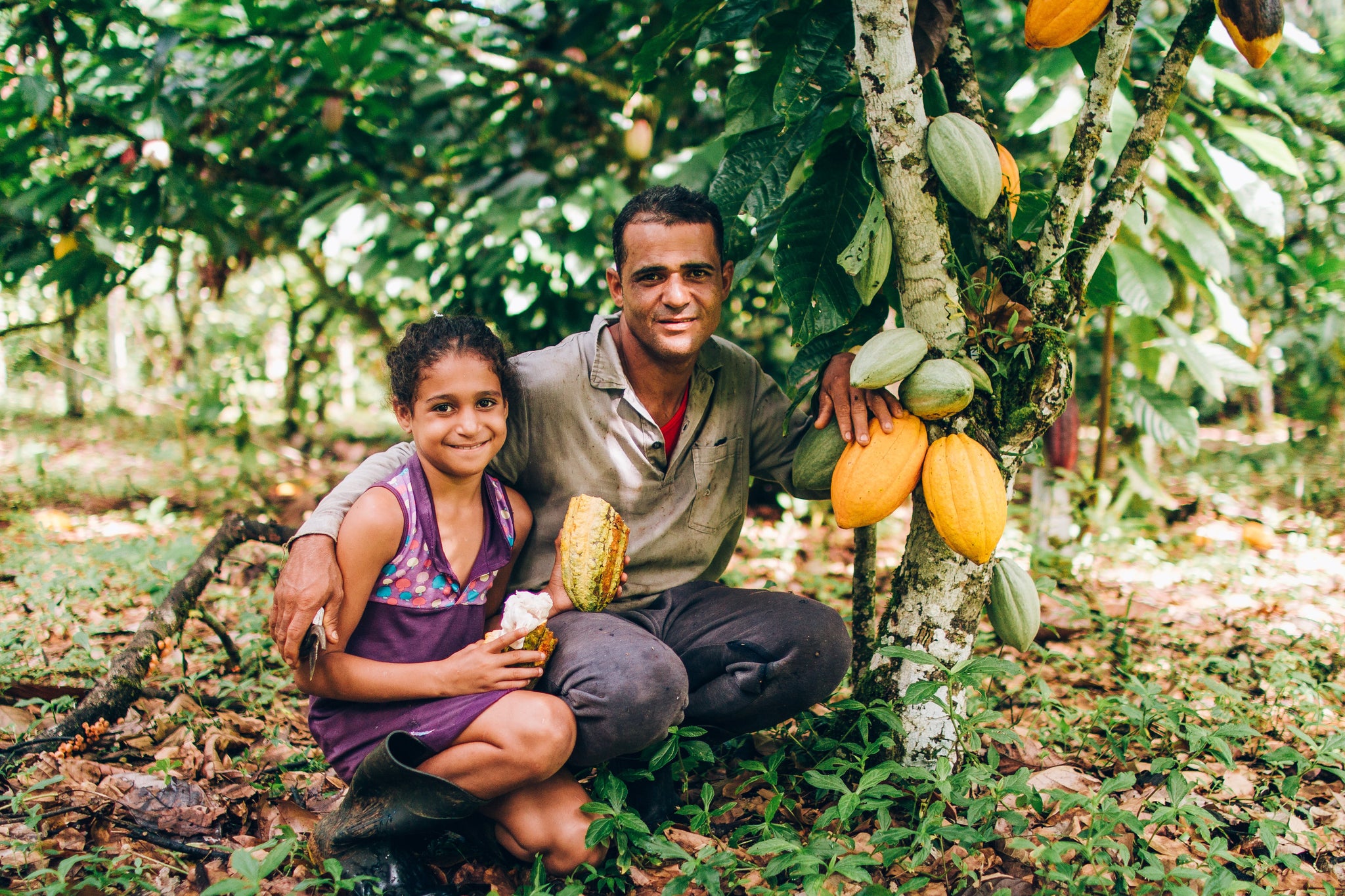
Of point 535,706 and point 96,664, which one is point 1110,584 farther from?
point 96,664

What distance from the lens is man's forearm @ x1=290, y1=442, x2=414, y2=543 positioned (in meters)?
1.42

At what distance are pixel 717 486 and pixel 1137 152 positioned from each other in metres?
0.95

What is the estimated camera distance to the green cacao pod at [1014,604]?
1529mm

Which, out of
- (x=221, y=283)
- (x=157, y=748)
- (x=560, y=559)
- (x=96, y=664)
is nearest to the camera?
(x=560, y=559)

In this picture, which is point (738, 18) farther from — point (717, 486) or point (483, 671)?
point (483, 671)

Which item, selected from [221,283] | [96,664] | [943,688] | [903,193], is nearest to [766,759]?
[943,688]

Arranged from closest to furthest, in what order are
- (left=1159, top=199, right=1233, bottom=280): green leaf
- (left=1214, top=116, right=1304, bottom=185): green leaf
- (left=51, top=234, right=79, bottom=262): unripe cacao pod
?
(left=1214, top=116, right=1304, bottom=185): green leaf, (left=1159, top=199, right=1233, bottom=280): green leaf, (left=51, top=234, right=79, bottom=262): unripe cacao pod

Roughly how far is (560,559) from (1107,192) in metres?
1.14

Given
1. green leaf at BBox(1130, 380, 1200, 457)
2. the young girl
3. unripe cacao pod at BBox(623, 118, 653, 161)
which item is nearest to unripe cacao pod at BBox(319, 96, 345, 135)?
unripe cacao pod at BBox(623, 118, 653, 161)

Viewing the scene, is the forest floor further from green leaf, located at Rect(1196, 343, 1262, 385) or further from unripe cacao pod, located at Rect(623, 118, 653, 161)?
unripe cacao pod, located at Rect(623, 118, 653, 161)

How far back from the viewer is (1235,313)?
2.64 m

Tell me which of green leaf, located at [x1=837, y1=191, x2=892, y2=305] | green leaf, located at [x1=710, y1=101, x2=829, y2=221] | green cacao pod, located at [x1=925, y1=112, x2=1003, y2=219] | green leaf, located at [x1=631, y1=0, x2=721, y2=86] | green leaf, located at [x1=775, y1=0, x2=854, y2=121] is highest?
green leaf, located at [x1=631, y1=0, x2=721, y2=86]

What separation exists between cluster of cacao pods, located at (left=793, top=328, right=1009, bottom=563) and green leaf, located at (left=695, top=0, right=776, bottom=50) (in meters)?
0.68

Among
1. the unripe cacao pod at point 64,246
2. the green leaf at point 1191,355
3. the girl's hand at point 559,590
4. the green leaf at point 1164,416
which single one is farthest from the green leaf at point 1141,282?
the unripe cacao pod at point 64,246
